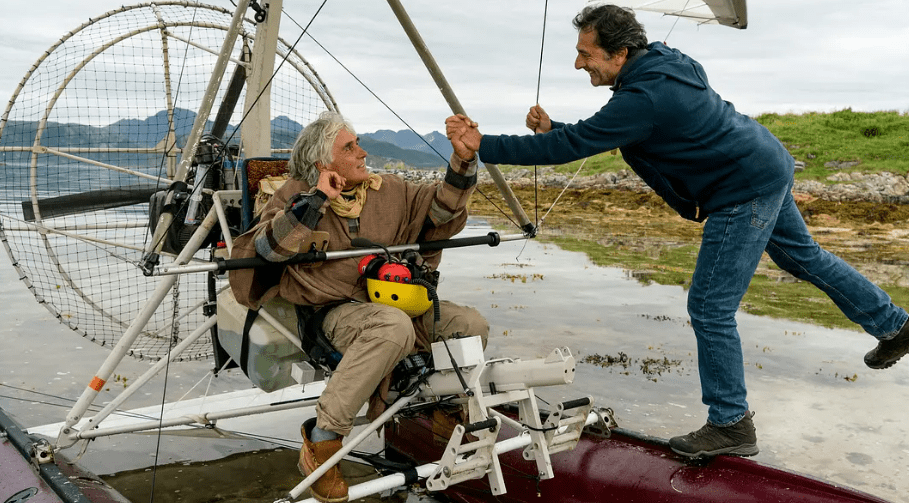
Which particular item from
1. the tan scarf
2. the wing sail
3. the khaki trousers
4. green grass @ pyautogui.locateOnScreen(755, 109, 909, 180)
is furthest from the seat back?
green grass @ pyautogui.locateOnScreen(755, 109, 909, 180)

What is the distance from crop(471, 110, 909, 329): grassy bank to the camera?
12414 millimetres

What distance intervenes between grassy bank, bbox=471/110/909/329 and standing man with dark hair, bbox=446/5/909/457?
19.9 feet

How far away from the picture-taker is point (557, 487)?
3971 millimetres

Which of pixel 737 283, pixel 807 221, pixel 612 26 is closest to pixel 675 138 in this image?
pixel 612 26

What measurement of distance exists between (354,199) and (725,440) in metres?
2.12

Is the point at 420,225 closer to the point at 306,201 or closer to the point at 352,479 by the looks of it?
the point at 306,201

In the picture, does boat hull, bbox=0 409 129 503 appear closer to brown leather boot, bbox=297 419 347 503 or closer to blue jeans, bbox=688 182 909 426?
brown leather boot, bbox=297 419 347 503

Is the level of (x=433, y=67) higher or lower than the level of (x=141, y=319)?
higher

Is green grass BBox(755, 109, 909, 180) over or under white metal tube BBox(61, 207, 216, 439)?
over

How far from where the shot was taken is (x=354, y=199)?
3.92 meters

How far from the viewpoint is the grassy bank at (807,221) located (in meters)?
12.4

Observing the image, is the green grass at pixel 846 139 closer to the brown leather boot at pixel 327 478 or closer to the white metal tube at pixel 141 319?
the white metal tube at pixel 141 319

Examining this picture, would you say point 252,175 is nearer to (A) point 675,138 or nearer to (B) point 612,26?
(B) point 612,26

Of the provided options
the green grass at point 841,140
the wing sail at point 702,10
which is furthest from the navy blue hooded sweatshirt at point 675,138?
the green grass at point 841,140
